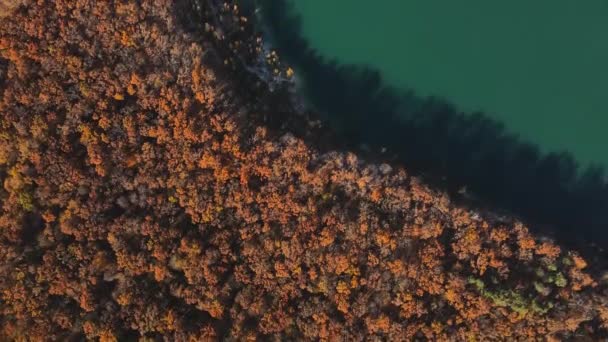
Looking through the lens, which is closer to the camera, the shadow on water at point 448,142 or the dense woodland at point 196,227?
the dense woodland at point 196,227

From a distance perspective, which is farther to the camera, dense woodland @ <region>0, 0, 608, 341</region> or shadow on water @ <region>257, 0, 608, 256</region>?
shadow on water @ <region>257, 0, 608, 256</region>

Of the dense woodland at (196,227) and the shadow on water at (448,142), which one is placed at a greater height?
the shadow on water at (448,142)

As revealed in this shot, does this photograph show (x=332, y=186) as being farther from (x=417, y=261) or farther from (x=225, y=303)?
(x=225, y=303)

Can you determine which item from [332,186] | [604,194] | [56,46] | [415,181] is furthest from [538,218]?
[56,46]

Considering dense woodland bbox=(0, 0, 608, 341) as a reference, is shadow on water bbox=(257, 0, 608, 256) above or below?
above
